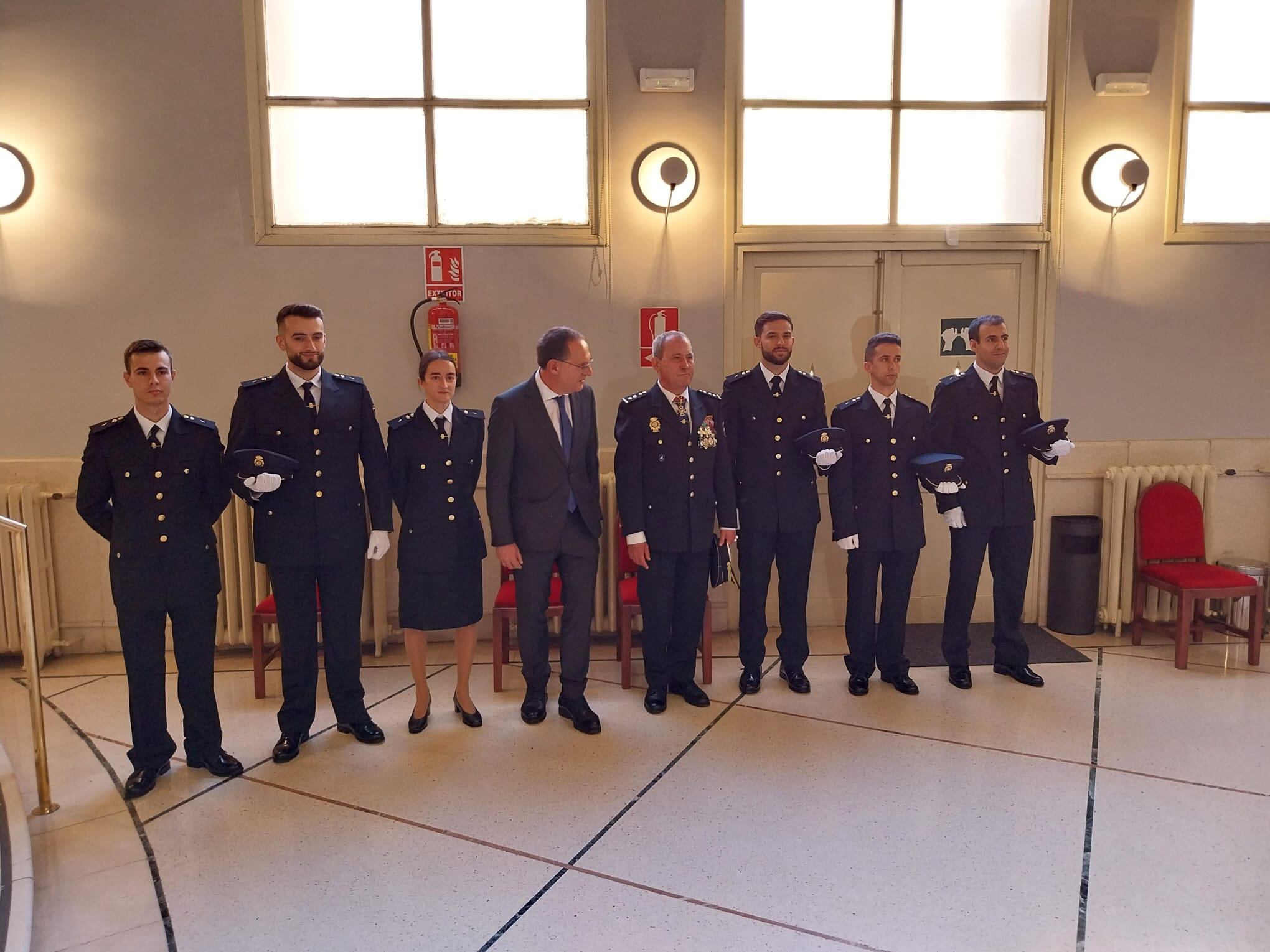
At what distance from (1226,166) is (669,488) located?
3978mm

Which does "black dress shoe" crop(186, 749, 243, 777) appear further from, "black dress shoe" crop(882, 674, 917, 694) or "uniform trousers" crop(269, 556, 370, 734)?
"black dress shoe" crop(882, 674, 917, 694)

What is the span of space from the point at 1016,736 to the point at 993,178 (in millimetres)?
3141

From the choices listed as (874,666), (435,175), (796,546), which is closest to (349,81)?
(435,175)

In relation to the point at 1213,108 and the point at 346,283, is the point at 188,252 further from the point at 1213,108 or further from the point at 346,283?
the point at 1213,108

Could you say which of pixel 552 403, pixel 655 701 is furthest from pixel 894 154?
pixel 655 701

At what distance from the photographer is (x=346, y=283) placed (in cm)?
472

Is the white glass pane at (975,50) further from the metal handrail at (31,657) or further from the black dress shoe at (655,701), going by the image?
the metal handrail at (31,657)

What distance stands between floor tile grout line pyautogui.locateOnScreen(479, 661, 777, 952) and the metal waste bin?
299cm

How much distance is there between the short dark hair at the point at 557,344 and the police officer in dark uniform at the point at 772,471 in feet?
2.88

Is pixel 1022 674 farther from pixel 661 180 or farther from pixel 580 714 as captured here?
pixel 661 180

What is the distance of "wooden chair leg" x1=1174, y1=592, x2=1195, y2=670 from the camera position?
4.49 metres

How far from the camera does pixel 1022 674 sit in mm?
4316

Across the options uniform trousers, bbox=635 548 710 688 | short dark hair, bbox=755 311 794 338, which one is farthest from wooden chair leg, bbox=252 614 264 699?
short dark hair, bbox=755 311 794 338

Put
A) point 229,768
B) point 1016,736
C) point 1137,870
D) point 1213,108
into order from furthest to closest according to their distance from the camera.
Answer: point 1213,108 < point 1016,736 < point 229,768 < point 1137,870
